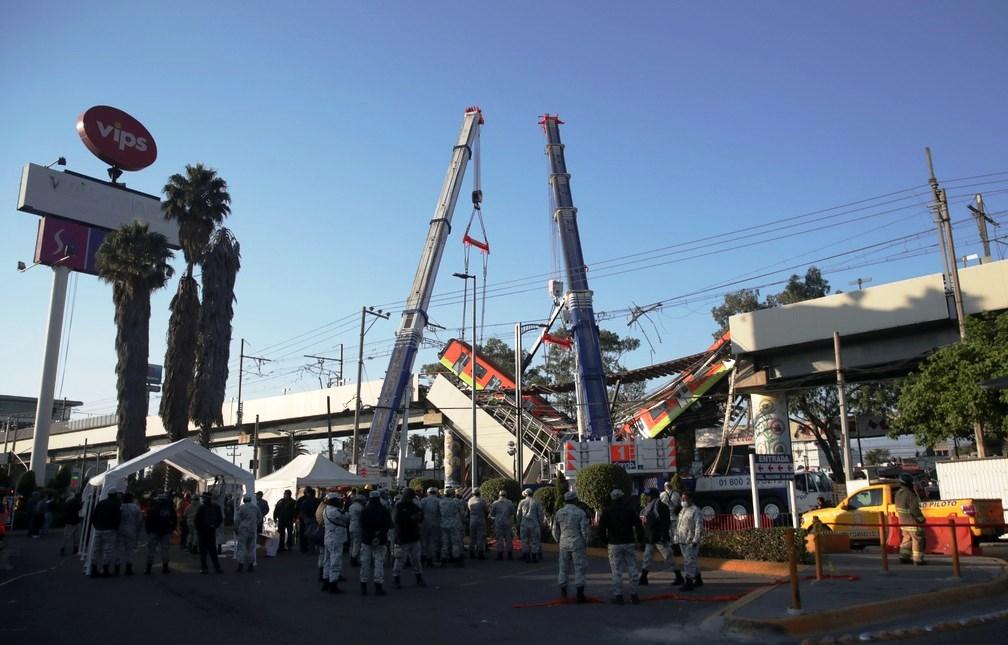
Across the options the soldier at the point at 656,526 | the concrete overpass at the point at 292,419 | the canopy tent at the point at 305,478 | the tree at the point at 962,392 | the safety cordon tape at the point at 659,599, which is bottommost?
the safety cordon tape at the point at 659,599

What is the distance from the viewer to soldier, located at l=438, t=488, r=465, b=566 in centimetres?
1688

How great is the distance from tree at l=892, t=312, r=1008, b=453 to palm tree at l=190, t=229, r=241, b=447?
2699cm

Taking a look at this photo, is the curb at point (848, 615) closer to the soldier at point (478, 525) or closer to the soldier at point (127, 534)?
the soldier at point (478, 525)

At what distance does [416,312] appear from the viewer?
36906 mm

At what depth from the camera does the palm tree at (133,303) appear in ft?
112

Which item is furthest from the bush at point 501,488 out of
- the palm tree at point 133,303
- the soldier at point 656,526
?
the palm tree at point 133,303

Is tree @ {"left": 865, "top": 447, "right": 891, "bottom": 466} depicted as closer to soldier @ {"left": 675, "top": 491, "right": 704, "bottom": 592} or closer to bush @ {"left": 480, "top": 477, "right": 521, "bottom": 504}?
bush @ {"left": 480, "top": 477, "right": 521, "bottom": 504}

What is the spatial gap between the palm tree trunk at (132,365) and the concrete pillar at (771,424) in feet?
96.0

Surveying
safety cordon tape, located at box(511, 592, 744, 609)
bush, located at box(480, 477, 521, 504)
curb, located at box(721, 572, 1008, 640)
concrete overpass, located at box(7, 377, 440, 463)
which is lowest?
safety cordon tape, located at box(511, 592, 744, 609)

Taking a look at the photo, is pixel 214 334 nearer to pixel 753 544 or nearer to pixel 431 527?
pixel 431 527

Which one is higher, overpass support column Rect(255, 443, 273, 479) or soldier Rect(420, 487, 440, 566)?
overpass support column Rect(255, 443, 273, 479)

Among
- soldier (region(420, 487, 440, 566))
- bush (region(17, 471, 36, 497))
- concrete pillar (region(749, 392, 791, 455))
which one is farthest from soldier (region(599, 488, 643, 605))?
bush (region(17, 471, 36, 497))

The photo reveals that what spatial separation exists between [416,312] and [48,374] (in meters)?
31.4

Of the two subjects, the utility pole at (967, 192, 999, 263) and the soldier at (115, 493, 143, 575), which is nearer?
the soldier at (115, 493, 143, 575)
